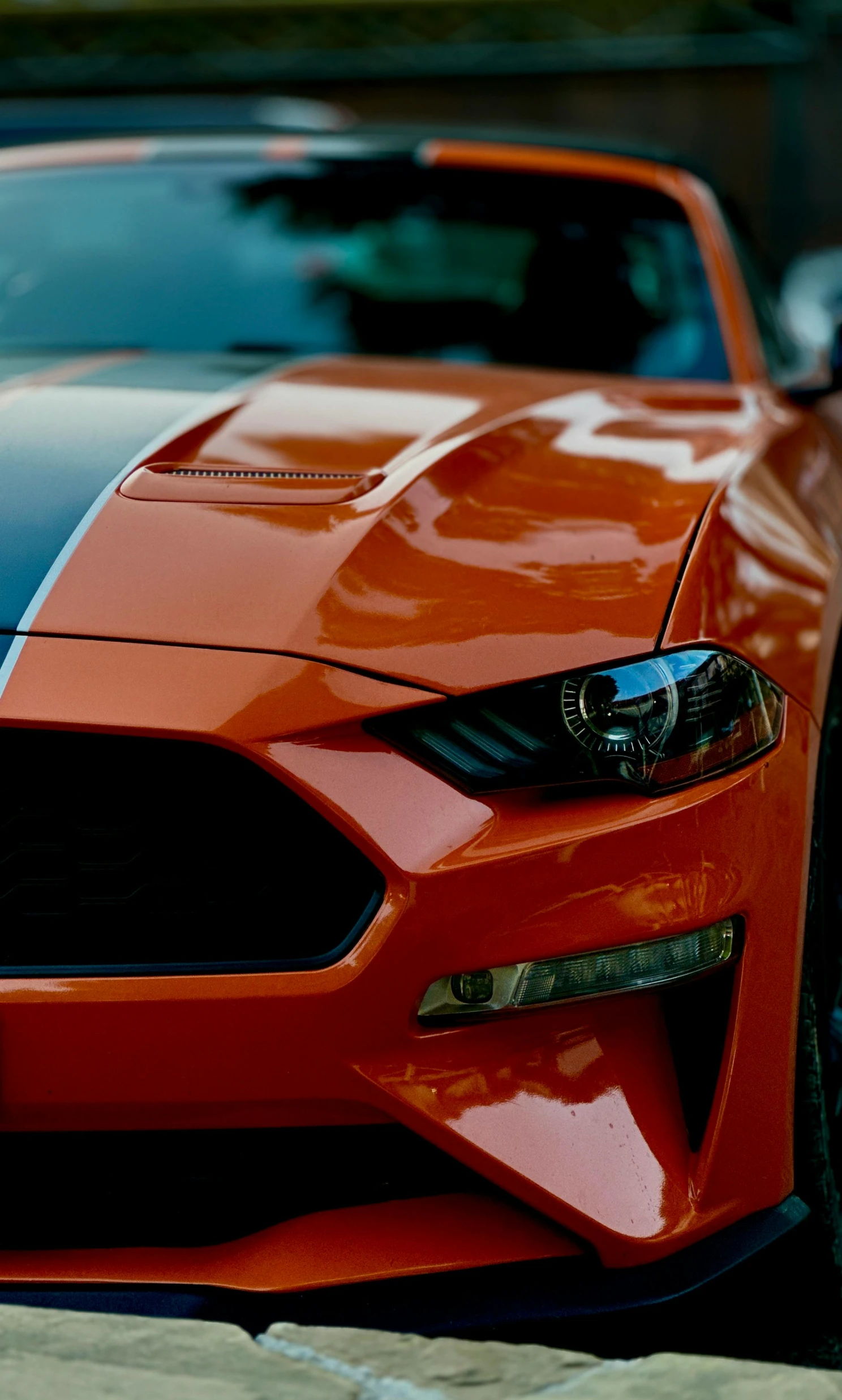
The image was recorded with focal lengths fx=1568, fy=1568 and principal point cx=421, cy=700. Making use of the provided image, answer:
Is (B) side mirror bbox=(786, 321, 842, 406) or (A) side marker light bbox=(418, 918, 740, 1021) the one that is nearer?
(A) side marker light bbox=(418, 918, 740, 1021)

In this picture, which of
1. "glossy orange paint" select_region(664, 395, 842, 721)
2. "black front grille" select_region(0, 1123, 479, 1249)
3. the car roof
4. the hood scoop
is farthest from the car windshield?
"black front grille" select_region(0, 1123, 479, 1249)

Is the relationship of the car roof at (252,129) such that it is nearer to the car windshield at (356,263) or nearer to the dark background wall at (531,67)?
the car windshield at (356,263)

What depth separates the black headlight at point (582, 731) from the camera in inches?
61.6

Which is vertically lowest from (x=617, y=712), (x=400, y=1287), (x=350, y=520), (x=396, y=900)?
(x=400, y=1287)

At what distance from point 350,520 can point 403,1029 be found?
1.93 ft

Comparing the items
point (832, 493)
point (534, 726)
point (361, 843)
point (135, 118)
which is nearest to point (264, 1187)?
point (361, 843)

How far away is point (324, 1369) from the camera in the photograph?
1.38 meters

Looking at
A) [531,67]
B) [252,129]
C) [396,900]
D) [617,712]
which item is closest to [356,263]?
[252,129]

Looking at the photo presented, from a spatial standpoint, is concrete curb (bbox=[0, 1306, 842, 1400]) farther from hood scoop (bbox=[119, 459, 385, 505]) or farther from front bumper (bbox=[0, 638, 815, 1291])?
hood scoop (bbox=[119, 459, 385, 505])

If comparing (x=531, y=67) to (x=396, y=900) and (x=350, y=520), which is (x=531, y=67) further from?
(x=396, y=900)

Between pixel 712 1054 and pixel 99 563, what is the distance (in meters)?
0.82

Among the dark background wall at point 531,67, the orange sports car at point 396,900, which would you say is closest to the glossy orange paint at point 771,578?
the orange sports car at point 396,900

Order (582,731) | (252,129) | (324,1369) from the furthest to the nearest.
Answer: (252,129), (582,731), (324,1369)

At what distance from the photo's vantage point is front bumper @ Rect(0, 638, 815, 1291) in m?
1.48
